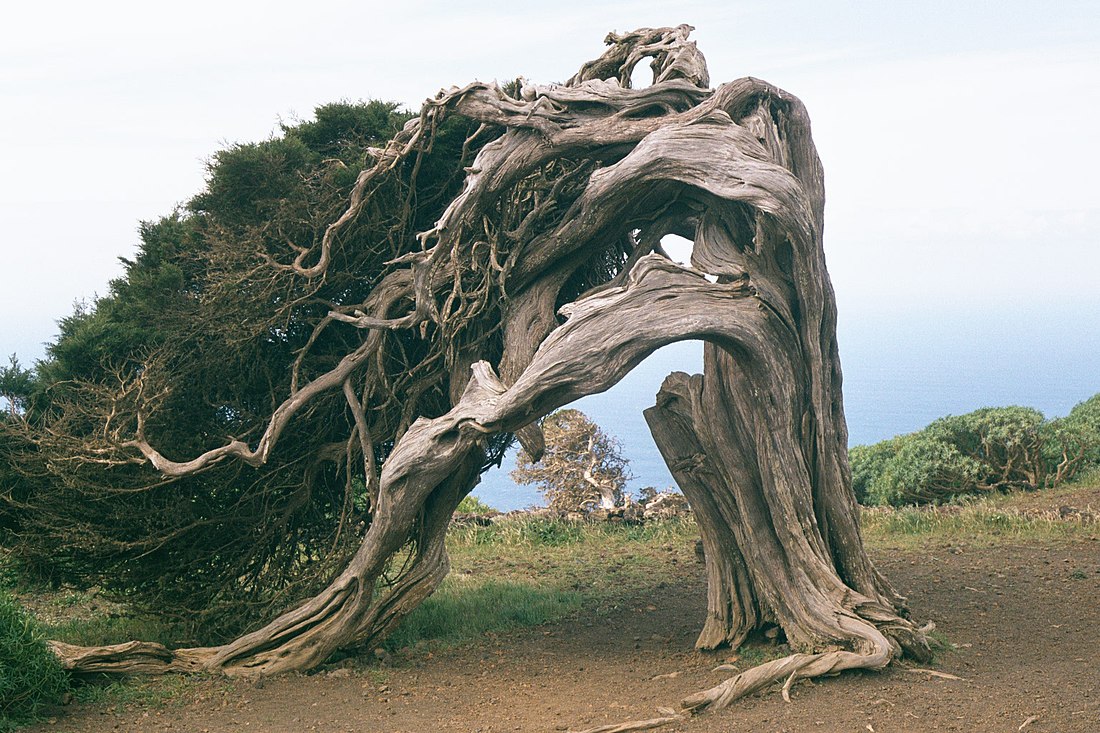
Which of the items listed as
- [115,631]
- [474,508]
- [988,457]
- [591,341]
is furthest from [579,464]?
[591,341]

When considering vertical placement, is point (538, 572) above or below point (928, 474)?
below

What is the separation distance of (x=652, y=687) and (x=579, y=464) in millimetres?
8806

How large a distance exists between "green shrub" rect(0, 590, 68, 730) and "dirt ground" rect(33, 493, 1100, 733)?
199mm

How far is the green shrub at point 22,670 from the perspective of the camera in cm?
695

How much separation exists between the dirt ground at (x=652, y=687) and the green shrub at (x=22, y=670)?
199mm

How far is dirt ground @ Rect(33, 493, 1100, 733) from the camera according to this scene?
648cm

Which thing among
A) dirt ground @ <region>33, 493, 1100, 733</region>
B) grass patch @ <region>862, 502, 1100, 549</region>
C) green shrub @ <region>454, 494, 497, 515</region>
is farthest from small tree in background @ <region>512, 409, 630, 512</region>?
dirt ground @ <region>33, 493, 1100, 733</region>

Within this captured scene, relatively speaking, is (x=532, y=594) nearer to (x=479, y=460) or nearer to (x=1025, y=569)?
(x=479, y=460)

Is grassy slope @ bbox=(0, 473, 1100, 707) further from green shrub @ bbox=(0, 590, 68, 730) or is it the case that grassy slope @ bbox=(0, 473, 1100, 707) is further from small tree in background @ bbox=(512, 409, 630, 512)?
small tree in background @ bbox=(512, 409, 630, 512)

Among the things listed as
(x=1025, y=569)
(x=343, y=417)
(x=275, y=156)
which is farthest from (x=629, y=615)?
(x=275, y=156)

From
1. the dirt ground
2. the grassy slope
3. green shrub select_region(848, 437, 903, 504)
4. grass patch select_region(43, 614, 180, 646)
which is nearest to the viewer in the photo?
the dirt ground

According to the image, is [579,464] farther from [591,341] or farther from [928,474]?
[591,341]

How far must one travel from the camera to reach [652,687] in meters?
7.37

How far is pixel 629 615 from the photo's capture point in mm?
9727
